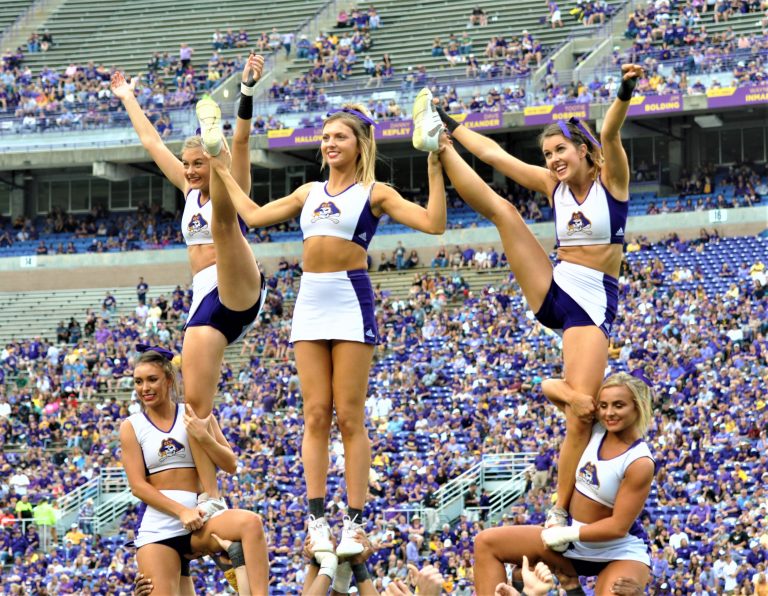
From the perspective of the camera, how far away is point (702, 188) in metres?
32.9

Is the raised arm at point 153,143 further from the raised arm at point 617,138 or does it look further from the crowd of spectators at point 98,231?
the crowd of spectators at point 98,231

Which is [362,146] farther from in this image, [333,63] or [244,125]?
[333,63]

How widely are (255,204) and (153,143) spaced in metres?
1.46

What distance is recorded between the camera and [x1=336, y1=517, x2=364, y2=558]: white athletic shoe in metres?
7.64

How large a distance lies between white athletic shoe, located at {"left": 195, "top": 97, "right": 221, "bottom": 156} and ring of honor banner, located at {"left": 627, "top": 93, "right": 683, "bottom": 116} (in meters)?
24.7

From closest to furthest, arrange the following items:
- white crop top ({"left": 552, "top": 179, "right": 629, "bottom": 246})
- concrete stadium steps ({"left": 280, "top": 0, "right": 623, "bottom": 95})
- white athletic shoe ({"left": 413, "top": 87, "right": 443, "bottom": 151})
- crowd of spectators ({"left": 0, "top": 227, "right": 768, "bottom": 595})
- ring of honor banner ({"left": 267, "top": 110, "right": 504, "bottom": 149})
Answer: white athletic shoe ({"left": 413, "top": 87, "right": 443, "bottom": 151}), white crop top ({"left": 552, "top": 179, "right": 629, "bottom": 246}), crowd of spectators ({"left": 0, "top": 227, "right": 768, "bottom": 595}), ring of honor banner ({"left": 267, "top": 110, "right": 504, "bottom": 149}), concrete stadium steps ({"left": 280, "top": 0, "right": 623, "bottom": 95})

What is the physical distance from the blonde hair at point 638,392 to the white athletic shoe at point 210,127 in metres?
2.64

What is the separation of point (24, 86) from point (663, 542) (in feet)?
89.0

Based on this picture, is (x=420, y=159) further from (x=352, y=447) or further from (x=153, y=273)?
(x=352, y=447)

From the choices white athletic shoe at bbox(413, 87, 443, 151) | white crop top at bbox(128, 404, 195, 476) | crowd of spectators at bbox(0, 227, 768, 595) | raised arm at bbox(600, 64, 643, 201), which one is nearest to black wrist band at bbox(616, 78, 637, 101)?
raised arm at bbox(600, 64, 643, 201)

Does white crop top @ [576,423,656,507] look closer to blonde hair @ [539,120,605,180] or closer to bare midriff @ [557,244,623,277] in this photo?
bare midriff @ [557,244,623,277]

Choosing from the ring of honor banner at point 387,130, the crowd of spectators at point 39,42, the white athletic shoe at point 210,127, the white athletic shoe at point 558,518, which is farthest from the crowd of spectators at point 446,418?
the crowd of spectators at point 39,42

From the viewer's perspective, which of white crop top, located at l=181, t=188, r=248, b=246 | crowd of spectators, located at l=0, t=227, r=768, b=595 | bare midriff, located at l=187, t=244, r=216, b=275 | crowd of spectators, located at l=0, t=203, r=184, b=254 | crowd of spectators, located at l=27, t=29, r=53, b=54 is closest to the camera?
white crop top, located at l=181, t=188, r=248, b=246

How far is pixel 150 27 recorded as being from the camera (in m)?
41.5
